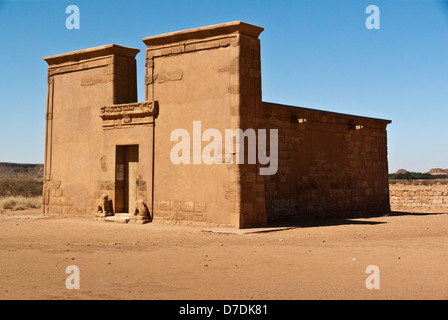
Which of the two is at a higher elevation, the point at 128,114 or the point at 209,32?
the point at 209,32

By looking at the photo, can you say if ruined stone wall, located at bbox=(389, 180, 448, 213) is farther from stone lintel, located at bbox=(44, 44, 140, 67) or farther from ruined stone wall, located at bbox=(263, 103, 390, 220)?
stone lintel, located at bbox=(44, 44, 140, 67)

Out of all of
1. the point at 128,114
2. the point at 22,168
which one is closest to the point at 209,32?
the point at 128,114

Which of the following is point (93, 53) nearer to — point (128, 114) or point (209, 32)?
point (128, 114)

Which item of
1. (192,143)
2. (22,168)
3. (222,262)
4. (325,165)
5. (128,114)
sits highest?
(22,168)

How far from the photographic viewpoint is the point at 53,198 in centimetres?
1633

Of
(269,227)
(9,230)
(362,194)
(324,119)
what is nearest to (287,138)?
(324,119)

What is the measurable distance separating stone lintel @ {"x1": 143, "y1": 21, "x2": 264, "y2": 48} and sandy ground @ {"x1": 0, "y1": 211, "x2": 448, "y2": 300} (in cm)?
516

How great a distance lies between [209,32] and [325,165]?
6.18 m

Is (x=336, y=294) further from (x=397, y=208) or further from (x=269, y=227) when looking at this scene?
(x=397, y=208)

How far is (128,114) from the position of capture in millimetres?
14180

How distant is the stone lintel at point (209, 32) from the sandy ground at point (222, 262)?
5.16 meters

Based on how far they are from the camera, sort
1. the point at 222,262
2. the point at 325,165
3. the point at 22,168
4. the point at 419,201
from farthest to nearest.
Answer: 1. the point at 22,168
2. the point at 419,201
3. the point at 325,165
4. the point at 222,262

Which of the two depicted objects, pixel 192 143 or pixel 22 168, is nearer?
pixel 192 143

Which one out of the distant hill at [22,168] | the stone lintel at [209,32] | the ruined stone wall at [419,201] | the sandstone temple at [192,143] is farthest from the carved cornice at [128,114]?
the distant hill at [22,168]
